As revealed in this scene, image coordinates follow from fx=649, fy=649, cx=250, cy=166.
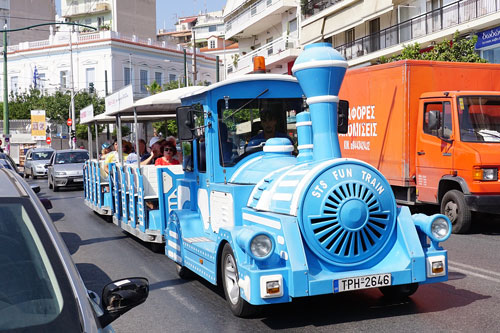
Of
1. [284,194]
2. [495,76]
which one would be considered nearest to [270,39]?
[495,76]

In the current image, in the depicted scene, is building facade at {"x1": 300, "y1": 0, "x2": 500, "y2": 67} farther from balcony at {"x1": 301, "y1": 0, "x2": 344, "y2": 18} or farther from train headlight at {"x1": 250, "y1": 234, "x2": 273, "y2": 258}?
train headlight at {"x1": 250, "y1": 234, "x2": 273, "y2": 258}

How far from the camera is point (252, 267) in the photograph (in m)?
5.32


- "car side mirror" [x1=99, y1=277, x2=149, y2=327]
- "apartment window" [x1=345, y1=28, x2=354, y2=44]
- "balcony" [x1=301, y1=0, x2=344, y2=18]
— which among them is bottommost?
"car side mirror" [x1=99, y1=277, x2=149, y2=327]

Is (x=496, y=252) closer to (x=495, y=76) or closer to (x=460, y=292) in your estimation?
(x=460, y=292)

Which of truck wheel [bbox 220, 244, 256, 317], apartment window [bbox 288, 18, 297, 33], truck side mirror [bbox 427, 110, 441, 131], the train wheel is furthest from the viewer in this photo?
apartment window [bbox 288, 18, 297, 33]

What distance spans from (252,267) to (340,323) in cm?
99

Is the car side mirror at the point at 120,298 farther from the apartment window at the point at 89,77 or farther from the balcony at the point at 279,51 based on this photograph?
the apartment window at the point at 89,77

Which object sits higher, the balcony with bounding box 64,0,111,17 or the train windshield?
the balcony with bounding box 64,0,111,17

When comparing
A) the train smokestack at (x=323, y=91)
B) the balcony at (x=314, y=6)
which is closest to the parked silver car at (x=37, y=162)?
the balcony at (x=314, y=6)

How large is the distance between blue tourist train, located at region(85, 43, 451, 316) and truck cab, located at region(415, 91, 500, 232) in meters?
4.68

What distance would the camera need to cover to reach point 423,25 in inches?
1132

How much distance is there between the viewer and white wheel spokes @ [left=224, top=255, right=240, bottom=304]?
19.1ft

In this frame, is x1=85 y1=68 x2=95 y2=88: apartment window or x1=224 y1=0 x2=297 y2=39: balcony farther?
x1=85 y1=68 x2=95 y2=88: apartment window

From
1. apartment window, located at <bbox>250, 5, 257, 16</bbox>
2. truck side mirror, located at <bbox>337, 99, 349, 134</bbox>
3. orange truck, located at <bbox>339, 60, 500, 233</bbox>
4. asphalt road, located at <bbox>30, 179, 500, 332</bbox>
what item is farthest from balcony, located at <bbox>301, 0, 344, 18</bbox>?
truck side mirror, located at <bbox>337, 99, 349, 134</bbox>
